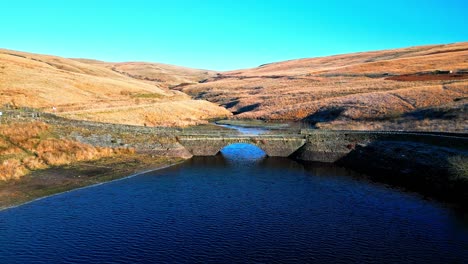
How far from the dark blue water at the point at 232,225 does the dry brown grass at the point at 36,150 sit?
11.1 m

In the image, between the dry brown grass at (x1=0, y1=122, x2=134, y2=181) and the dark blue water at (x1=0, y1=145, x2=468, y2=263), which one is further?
the dry brown grass at (x1=0, y1=122, x2=134, y2=181)

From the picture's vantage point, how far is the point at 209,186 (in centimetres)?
4725

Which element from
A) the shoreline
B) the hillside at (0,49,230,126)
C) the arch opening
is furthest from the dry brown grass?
the hillside at (0,49,230,126)

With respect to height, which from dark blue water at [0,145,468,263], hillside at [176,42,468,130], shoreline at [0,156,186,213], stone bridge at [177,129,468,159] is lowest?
dark blue water at [0,145,468,263]

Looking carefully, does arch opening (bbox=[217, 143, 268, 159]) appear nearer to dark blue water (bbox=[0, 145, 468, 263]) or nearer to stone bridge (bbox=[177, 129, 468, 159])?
stone bridge (bbox=[177, 129, 468, 159])

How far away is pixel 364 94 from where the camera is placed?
351 ft

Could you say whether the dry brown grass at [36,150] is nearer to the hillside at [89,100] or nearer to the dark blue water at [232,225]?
the dark blue water at [232,225]

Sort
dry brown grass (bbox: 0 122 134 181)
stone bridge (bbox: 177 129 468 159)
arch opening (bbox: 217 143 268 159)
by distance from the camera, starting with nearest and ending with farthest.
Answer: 1. dry brown grass (bbox: 0 122 134 181)
2. stone bridge (bbox: 177 129 468 159)
3. arch opening (bbox: 217 143 268 159)

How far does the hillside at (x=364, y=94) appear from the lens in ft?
290

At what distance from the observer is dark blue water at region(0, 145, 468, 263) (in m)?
29.2

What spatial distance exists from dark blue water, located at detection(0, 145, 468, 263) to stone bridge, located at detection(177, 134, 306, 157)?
15.7 metres

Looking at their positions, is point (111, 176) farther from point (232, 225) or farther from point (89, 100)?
point (89, 100)

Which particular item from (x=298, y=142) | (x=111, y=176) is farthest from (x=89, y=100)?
(x=298, y=142)

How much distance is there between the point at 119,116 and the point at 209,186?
44.0 m
